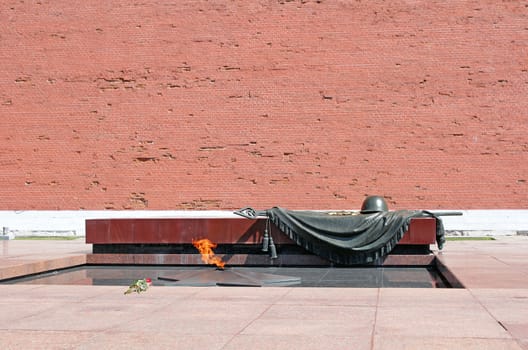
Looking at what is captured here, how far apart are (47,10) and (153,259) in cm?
840

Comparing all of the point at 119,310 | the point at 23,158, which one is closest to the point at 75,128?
the point at 23,158

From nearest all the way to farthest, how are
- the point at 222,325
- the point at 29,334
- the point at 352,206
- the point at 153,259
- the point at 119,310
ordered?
the point at 29,334 → the point at 222,325 → the point at 119,310 → the point at 153,259 → the point at 352,206

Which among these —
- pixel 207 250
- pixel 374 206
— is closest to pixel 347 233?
pixel 374 206

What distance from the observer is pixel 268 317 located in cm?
420

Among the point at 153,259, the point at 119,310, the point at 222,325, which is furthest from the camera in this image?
the point at 153,259

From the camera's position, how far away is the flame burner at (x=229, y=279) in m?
6.13

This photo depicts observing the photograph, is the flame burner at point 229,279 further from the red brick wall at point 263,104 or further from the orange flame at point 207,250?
the red brick wall at point 263,104

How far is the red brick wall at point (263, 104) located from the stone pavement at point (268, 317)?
7568 millimetres

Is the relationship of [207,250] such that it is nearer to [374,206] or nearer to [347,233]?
[347,233]

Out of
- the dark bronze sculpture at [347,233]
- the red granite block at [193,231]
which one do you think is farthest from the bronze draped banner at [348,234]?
the red granite block at [193,231]

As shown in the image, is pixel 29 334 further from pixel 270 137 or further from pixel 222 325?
pixel 270 137

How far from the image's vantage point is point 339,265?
7.99 metres

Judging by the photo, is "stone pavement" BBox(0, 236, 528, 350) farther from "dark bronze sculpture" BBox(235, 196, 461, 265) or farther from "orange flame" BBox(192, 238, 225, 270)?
"orange flame" BBox(192, 238, 225, 270)

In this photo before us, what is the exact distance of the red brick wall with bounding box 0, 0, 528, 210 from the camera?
44.5 feet
